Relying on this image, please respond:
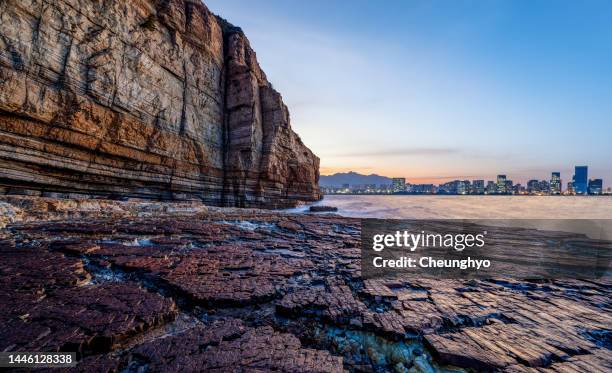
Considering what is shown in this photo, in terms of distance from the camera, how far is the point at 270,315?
304cm

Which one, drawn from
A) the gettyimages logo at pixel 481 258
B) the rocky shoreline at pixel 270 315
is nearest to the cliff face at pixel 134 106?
the rocky shoreline at pixel 270 315

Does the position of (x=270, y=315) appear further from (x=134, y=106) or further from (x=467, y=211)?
(x=467, y=211)

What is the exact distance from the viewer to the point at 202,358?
2.12 m

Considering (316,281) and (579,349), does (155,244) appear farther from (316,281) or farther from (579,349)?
(579,349)

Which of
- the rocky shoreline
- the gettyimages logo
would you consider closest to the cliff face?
the rocky shoreline

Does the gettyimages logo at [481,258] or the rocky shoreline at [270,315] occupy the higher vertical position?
the rocky shoreline at [270,315]

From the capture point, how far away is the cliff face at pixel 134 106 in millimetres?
10234

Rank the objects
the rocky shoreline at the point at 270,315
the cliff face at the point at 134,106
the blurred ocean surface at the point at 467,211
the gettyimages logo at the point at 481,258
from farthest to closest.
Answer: the blurred ocean surface at the point at 467,211 → the cliff face at the point at 134,106 → the gettyimages logo at the point at 481,258 → the rocky shoreline at the point at 270,315

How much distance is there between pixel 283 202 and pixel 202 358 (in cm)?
2373

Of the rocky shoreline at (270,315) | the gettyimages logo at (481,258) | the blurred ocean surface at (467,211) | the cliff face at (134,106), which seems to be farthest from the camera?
the blurred ocean surface at (467,211)

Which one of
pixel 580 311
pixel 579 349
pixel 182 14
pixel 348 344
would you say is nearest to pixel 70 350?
pixel 348 344

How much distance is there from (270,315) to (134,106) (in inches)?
615

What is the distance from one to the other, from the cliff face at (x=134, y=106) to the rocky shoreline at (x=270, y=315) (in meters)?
8.09

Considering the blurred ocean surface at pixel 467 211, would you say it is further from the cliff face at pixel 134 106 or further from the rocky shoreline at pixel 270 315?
the rocky shoreline at pixel 270 315
